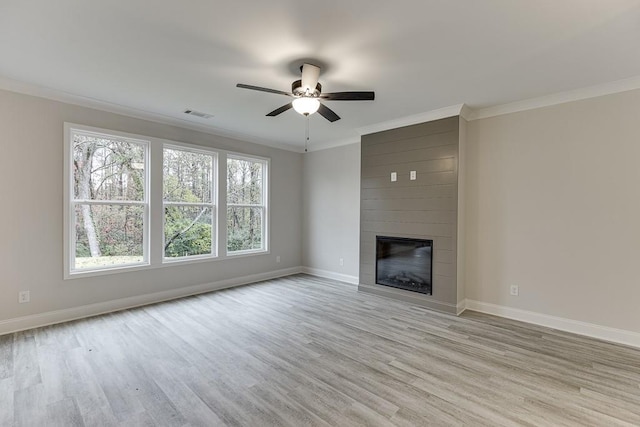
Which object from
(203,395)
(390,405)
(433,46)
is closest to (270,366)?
(203,395)

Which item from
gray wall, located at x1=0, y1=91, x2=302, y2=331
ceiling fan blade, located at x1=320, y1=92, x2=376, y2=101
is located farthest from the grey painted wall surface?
gray wall, located at x1=0, y1=91, x2=302, y2=331

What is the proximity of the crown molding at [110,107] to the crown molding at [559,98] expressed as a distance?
3772mm

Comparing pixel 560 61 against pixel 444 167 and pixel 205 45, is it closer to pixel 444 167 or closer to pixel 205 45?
pixel 444 167

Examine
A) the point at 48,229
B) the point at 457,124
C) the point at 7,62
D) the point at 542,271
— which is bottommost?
the point at 542,271

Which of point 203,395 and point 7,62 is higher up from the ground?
point 7,62

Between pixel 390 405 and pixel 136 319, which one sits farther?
pixel 136 319

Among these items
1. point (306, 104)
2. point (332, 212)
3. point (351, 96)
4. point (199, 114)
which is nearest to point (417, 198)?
point (332, 212)

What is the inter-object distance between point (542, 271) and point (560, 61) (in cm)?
234

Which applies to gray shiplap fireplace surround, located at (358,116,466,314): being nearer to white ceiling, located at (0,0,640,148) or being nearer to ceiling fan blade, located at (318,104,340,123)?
white ceiling, located at (0,0,640,148)

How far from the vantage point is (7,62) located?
9.37 feet

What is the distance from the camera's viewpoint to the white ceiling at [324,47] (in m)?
2.09

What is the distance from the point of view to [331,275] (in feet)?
19.5

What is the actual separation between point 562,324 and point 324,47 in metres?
4.02

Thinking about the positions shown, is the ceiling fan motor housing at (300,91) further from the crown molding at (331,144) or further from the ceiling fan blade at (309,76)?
the crown molding at (331,144)
